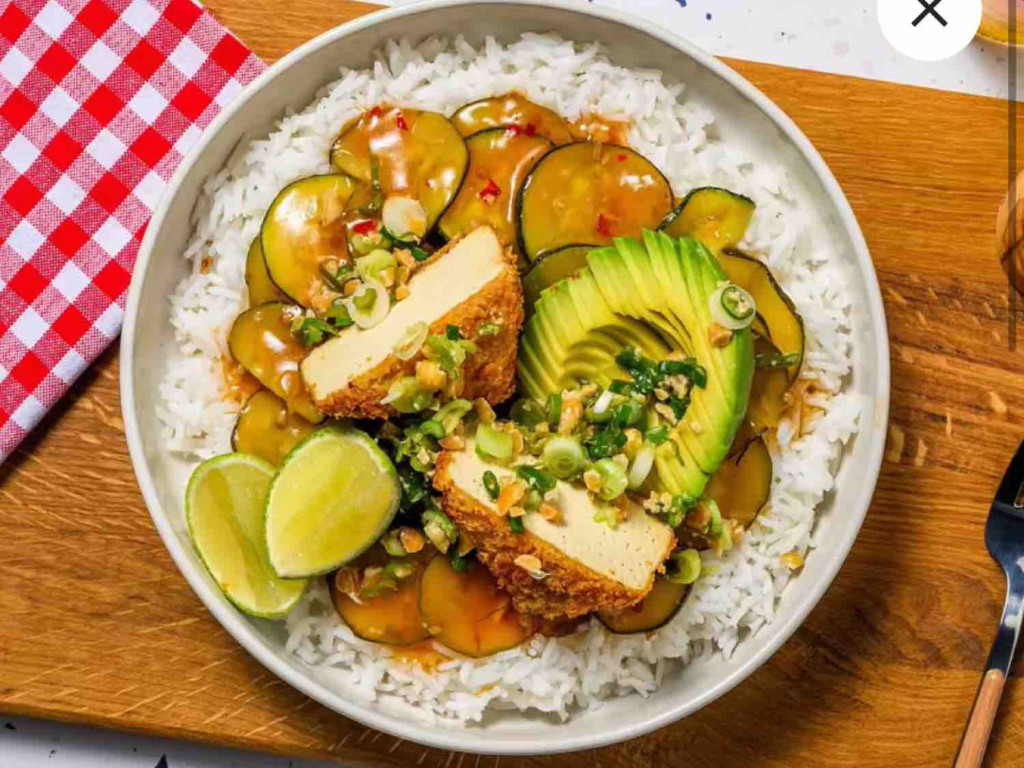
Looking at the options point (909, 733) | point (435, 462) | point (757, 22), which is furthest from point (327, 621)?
point (757, 22)

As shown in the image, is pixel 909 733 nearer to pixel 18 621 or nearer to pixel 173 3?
pixel 18 621

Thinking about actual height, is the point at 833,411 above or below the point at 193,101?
below

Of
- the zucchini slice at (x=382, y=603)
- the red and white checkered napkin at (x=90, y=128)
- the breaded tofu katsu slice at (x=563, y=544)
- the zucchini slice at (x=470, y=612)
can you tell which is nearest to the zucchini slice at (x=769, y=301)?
the breaded tofu katsu slice at (x=563, y=544)

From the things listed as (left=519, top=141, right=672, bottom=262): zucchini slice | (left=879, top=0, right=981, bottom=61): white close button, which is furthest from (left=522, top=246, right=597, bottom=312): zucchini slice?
(left=879, top=0, right=981, bottom=61): white close button

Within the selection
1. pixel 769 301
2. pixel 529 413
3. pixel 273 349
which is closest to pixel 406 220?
pixel 273 349

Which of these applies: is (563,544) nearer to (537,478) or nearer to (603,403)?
(537,478)

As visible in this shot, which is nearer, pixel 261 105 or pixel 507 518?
pixel 507 518
